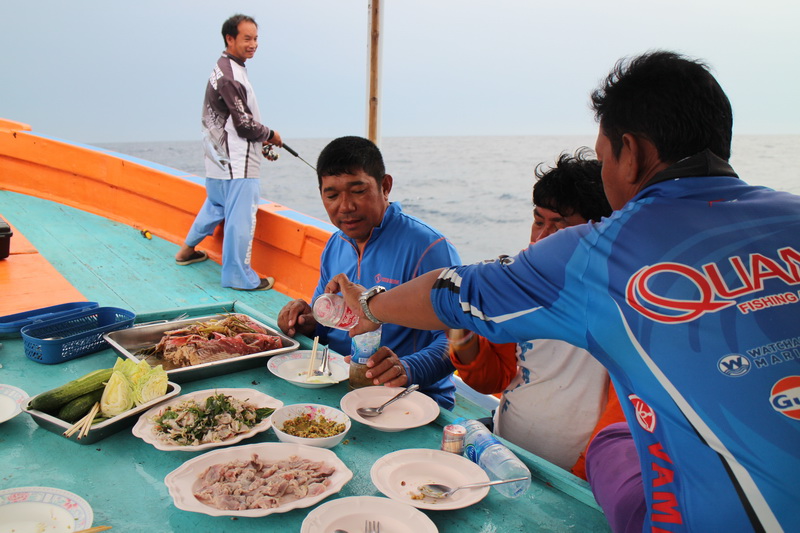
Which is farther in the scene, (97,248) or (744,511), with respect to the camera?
(97,248)

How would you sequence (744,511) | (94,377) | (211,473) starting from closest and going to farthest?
(744,511) → (211,473) → (94,377)

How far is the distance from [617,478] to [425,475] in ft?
1.48

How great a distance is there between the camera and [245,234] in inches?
208

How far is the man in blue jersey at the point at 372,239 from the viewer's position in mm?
2541

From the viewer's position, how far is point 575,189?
205cm

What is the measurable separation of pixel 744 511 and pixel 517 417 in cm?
112

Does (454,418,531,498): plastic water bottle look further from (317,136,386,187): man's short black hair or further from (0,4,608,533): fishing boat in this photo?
(317,136,386,187): man's short black hair

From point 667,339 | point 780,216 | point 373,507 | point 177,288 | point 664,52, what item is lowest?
point 177,288

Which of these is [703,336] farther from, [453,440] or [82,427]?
[82,427]

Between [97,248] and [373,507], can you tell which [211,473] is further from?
[97,248]

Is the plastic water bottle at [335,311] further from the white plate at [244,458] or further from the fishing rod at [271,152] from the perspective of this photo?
the fishing rod at [271,152]

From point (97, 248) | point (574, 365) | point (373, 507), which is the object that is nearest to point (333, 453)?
point (373, 507)

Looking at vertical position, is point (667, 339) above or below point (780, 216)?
below

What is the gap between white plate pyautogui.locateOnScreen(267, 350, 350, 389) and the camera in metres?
1.99
